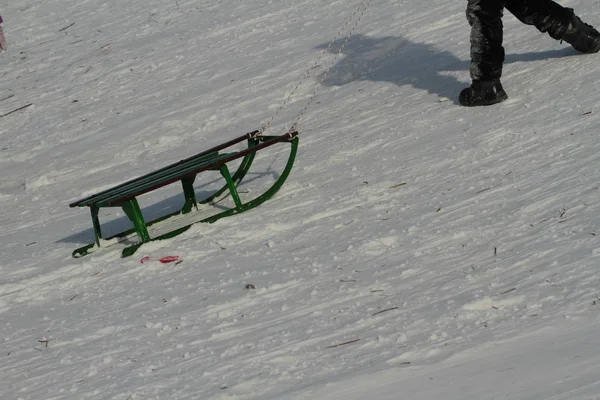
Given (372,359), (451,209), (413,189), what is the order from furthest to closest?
(413,189)
(451,209)
(372,359)

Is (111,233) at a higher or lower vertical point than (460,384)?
lower

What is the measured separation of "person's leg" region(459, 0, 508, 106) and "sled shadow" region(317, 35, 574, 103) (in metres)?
0.54

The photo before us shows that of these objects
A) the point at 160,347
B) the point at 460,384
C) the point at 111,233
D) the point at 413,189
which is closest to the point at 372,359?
the point at 460,384

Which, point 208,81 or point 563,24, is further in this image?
point 208,81

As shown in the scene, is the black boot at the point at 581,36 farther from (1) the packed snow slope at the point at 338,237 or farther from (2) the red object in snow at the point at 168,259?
(2) the red object in snow at the point at 168,259

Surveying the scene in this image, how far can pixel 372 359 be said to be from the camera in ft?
14.1

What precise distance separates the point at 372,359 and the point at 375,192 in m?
2.40

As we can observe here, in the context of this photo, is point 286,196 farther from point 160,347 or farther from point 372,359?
point 372,359

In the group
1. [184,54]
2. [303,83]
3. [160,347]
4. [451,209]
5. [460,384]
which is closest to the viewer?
[460,384]

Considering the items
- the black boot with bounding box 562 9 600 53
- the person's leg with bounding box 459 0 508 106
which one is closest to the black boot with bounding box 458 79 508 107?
the person's leg with bounding box 459 0 508 106

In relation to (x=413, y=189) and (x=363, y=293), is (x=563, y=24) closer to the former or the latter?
(x=413, y=189)

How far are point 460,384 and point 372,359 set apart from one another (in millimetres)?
594

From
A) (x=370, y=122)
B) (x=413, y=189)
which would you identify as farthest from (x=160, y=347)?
(x=370, y=122)

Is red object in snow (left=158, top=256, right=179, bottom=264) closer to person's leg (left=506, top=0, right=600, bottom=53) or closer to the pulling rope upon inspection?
the pulling rope
